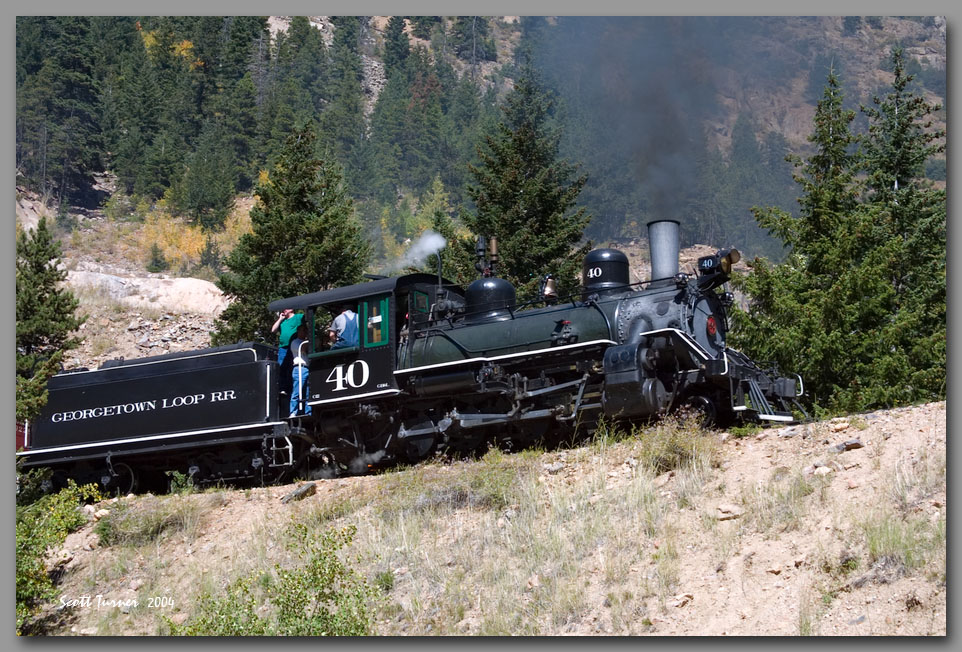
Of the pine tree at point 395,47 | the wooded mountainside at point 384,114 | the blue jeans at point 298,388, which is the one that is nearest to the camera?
the blue jeans at point 298,388

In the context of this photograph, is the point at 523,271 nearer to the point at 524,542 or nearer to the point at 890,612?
the point at 524,542

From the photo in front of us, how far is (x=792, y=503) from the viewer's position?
10.5 meters

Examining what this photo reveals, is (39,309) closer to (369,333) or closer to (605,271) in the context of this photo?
(369,333)

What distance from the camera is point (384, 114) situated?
88.1m

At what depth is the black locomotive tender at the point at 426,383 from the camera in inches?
566

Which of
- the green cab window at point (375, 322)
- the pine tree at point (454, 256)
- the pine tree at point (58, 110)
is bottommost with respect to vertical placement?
the green cab window at point (375, 322)

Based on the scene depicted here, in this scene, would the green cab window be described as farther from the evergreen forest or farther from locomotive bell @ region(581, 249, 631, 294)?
the evergreen forest

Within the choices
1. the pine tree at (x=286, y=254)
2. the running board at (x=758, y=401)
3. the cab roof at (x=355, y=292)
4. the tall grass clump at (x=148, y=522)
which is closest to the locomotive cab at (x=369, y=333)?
the cab roof at (x=355, y=292)

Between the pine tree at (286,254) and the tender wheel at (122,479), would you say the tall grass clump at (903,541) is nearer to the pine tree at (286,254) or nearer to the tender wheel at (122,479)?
the tender wheel at (122,479)

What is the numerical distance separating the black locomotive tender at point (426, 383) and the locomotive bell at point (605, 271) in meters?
0.02

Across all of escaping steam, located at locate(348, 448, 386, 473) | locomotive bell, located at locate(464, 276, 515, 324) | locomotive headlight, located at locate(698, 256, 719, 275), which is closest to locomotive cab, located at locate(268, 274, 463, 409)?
locomotive bell, located at locate(464, 276, 515, 324)

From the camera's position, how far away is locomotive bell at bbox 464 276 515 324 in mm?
15859

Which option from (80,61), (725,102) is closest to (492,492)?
(80,61)

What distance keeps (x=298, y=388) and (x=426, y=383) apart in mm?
2383
